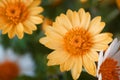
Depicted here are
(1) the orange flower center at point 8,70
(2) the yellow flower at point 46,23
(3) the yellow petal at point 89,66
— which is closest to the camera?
(3) the yellow petal at point 89,66

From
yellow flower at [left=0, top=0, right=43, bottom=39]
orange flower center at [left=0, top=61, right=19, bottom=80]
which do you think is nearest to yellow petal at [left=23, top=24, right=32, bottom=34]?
yellow flower at [left=0, top=0, right=43, bottom=39]

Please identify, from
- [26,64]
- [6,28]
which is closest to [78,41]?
[6,28]

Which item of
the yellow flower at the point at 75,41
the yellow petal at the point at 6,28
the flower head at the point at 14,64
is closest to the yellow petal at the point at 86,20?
the yellow flower at the point at 75,41

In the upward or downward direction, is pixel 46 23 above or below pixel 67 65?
above

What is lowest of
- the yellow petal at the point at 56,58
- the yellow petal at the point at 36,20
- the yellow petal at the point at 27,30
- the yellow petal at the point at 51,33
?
the yellow petal at the point at 56,58

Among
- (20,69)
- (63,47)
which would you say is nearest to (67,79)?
(63,47)

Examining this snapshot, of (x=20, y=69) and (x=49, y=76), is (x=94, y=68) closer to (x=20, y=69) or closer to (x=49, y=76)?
(x=49, y=76)

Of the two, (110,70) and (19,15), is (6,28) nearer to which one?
(19,15)

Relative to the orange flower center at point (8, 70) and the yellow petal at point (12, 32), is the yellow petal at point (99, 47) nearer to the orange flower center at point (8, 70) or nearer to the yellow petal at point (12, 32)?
the yellow petal at point (12, 32)

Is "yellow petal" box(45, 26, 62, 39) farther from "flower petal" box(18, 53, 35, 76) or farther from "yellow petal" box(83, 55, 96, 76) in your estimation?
"flower petal" box(18, 53, 35, 76)
